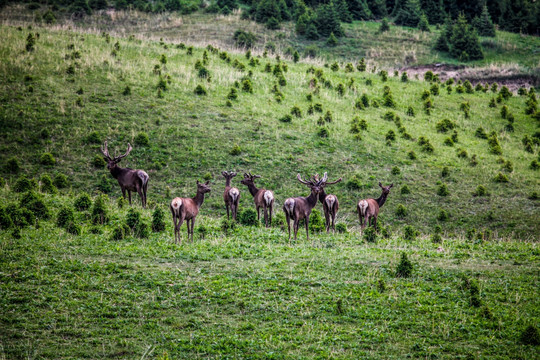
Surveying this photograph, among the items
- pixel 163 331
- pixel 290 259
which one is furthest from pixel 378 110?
pixel 163 331

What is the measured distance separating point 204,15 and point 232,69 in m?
31.1

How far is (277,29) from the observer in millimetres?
67188

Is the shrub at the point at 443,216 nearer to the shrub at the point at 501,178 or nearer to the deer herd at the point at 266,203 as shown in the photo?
the deer herd at the point at 266,203

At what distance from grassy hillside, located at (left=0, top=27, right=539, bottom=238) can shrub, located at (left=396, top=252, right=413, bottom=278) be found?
11.8 metres

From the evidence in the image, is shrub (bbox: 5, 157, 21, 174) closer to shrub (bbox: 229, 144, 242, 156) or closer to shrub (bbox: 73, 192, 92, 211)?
shrub (bbox: 73, 192, 92, 211)

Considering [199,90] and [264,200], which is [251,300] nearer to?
[264,200]

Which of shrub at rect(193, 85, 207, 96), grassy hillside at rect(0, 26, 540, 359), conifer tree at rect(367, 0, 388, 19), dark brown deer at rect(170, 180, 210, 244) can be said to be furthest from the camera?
conifer tree at rect(367, 0, 388, 19)

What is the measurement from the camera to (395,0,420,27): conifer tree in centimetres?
7488

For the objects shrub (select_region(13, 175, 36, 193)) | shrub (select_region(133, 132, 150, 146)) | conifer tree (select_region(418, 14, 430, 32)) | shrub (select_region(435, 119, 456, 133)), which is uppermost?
conifer tree (select_region(418, 14, 430, 32))

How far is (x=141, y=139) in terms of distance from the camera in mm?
29484

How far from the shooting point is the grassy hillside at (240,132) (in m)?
27.3

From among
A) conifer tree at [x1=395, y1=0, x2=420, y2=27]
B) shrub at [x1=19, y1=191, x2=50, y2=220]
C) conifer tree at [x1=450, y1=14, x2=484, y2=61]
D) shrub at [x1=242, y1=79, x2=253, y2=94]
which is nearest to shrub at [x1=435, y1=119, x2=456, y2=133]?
shrub at [x1=242, y1=79, x2=253, y2=94]

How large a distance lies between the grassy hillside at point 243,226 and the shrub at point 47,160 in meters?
0.11

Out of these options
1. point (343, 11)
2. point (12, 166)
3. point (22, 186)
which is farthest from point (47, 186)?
point (343, 11)
